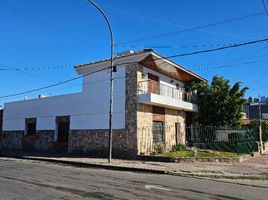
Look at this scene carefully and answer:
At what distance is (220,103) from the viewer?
81.3 feet

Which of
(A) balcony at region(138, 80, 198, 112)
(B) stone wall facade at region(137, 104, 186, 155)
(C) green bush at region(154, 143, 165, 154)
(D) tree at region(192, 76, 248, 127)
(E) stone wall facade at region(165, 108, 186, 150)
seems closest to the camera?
(A) balcony at region(138, 80, 198, 112)

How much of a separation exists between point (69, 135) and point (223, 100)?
1262 centimetres

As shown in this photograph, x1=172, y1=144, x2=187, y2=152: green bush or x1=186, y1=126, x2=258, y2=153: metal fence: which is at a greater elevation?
x1=186, y1=126, x2=258, y2=153: metal fence

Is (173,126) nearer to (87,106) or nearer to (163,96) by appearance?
(163,96)

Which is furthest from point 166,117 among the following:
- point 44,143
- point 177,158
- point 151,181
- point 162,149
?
point 151,181

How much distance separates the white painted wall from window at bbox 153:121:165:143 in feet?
8.94

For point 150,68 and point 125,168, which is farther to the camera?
point 150,68

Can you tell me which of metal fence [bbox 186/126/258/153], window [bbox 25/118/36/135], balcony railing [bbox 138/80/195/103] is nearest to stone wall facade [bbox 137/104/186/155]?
balcony railing [bbox 138/80/195/103]

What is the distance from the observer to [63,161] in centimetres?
1788

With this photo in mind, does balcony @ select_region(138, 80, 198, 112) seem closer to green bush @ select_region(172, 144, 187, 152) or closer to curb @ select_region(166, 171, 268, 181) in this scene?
green bush @ select_region(172, 144, 187, 152)

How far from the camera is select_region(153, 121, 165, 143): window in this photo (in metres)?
21.6

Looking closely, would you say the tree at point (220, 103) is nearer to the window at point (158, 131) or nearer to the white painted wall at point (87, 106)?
the window at point (158, 131)

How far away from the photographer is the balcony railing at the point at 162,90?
20742 millimetres

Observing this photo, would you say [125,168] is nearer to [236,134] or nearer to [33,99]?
[236,134]
